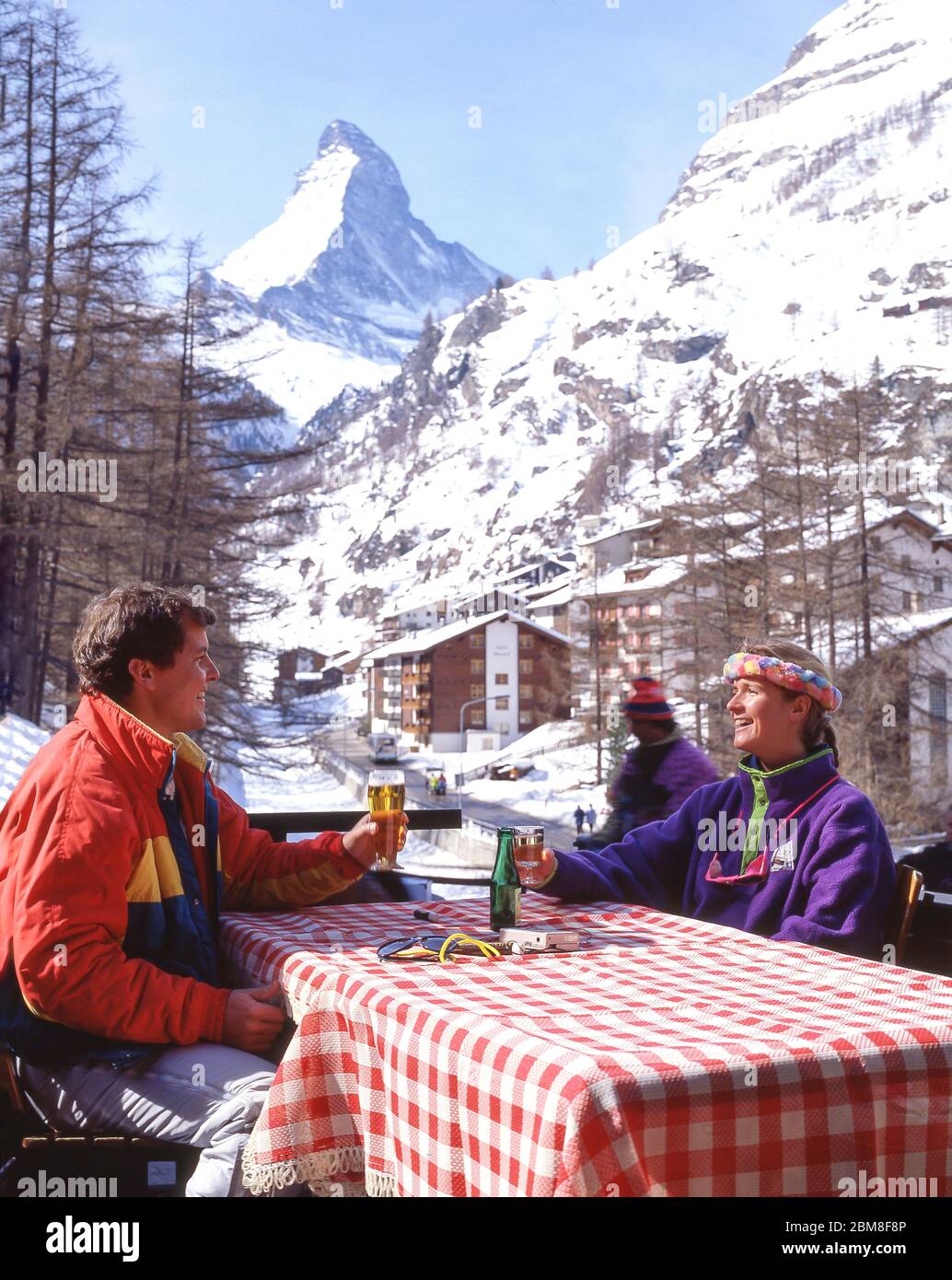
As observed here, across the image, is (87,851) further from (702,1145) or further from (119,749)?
(702,1145)

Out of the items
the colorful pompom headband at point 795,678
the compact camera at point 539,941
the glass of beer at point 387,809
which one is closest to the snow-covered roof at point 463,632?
the colorful pompom headband at point 795,678

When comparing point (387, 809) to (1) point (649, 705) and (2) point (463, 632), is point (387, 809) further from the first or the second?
(2) point (463, 632)

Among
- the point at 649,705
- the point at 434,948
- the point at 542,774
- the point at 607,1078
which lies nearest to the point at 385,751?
the point at 542,774

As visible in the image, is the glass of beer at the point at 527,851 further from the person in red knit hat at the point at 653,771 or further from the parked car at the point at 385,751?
the parked car at the point at 385,751

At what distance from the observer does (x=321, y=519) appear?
24.6 meters

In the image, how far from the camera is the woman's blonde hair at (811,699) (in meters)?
3.40

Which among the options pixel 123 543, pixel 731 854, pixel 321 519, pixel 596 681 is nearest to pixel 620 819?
pixel 731 854

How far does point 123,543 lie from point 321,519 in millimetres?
5638

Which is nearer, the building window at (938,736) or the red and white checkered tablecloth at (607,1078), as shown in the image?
the red and white checkered tablecloth at (607,1078)

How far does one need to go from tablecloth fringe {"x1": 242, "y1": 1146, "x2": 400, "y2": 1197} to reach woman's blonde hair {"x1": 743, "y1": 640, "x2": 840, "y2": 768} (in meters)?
1.71

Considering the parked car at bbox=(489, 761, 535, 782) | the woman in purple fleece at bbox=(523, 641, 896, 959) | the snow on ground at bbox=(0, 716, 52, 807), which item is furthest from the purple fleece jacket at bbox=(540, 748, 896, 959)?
the parked car at bbox=(489, 761, 535, 782)

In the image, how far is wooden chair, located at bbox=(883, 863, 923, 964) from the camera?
2.98 m

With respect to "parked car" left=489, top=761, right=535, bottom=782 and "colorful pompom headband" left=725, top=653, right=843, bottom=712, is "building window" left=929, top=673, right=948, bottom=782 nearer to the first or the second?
"colorful pompom headband" left=725, top=653, right=843, bottom=712

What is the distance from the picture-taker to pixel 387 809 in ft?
10.5
